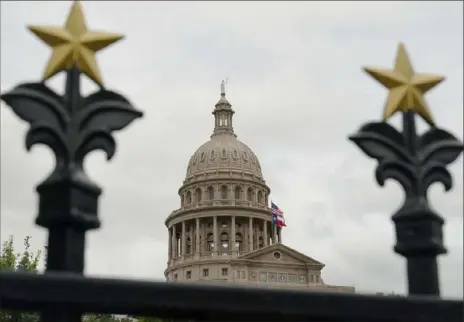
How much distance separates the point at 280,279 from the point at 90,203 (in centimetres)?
7479

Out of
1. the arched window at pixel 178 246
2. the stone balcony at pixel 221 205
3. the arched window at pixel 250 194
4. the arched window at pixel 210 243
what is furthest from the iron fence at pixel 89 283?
the arched window at pixel 250 194

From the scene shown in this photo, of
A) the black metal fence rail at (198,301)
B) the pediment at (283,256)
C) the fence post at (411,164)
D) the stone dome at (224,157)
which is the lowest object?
the black metal fence rail at (198,301)

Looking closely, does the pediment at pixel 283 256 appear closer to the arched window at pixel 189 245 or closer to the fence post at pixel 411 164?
the arched window at pixel 189 245

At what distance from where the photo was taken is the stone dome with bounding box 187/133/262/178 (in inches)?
3556

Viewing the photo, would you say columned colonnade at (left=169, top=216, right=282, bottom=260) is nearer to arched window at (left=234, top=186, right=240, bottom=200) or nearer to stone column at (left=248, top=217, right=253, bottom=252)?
stone column at (left=248, top=217, right=253, bottom=252)

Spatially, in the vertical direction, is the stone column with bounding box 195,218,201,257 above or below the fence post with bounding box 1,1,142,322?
above

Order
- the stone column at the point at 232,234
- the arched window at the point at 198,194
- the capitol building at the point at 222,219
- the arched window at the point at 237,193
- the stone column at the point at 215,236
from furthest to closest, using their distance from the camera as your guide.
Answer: the arched window at the point at 198,194 → the arched window at the point at 237,193 → the stone column at the point at 232,234 → the stone column at the point at 215,236 → the capitol building at the point at 222,219

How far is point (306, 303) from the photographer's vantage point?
127 inches

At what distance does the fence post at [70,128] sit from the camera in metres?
3.14

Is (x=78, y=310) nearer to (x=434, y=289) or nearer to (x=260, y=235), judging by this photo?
(x=434, y=289)

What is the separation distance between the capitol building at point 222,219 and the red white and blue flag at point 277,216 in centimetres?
222

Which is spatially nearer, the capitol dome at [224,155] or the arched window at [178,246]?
the arched window at [178,246]

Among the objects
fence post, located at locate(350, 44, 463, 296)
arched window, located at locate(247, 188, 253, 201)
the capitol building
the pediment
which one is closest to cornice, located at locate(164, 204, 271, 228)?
the capitol building

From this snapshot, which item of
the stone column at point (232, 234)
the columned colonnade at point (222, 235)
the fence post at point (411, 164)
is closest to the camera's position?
the fence post at point (411, 164)
